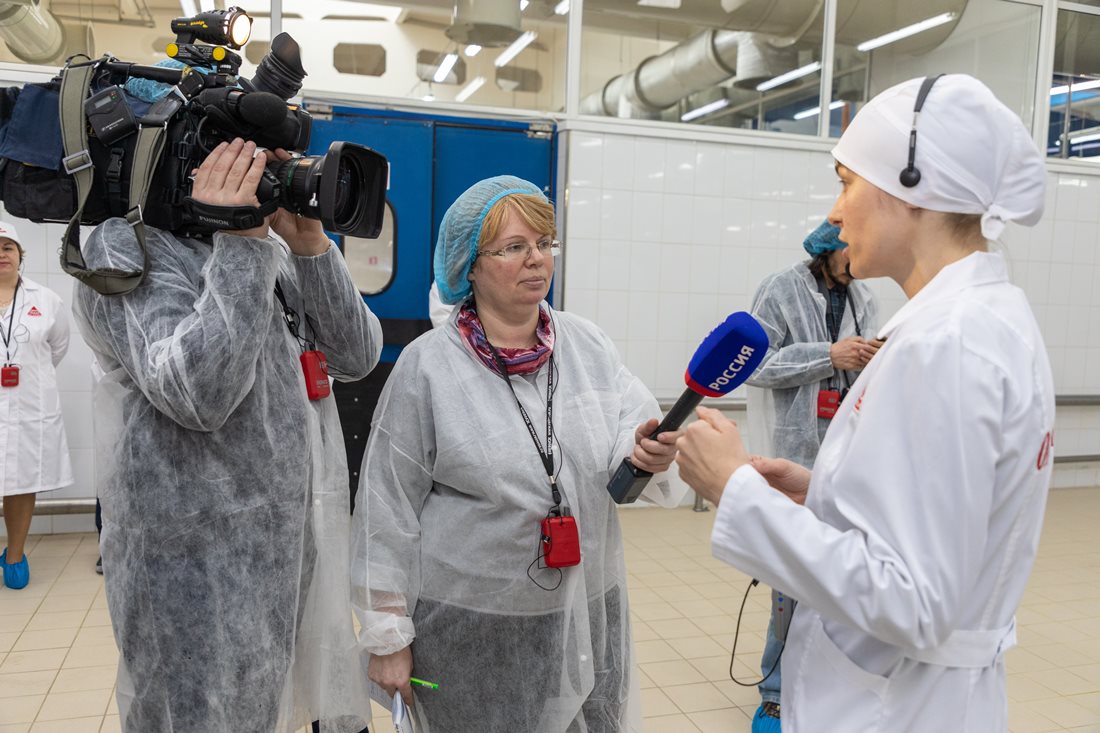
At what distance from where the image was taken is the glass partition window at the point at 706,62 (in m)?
5.11

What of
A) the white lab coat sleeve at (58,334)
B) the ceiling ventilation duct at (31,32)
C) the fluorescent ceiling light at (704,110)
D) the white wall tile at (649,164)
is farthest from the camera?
the fluorescent ceiling light at (704,110)

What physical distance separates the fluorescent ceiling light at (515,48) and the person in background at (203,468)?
12.2ft

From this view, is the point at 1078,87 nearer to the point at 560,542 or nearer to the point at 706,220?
the point at 706,220

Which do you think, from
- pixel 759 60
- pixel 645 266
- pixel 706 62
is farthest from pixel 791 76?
pixel 645 266

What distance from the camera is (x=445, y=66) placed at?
488 centimetres

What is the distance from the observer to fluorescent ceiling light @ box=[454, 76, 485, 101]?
490 cm

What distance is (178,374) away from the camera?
1.38m

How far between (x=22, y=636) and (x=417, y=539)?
2.56 m

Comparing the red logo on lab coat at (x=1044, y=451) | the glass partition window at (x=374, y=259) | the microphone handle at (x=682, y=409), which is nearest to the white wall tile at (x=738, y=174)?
the glass partition window at (x=374, y=259)

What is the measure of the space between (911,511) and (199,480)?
3.78ft

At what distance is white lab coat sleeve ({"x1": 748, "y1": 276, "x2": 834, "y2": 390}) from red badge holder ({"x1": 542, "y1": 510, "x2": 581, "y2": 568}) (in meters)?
1.25

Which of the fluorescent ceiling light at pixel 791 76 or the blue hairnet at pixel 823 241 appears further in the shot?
the fluorescent ceiling light at pixel 791 76

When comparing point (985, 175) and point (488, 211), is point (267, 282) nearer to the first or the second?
point (488, 211)

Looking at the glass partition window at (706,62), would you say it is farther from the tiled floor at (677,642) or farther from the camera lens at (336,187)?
the camera lens at (336,187)
